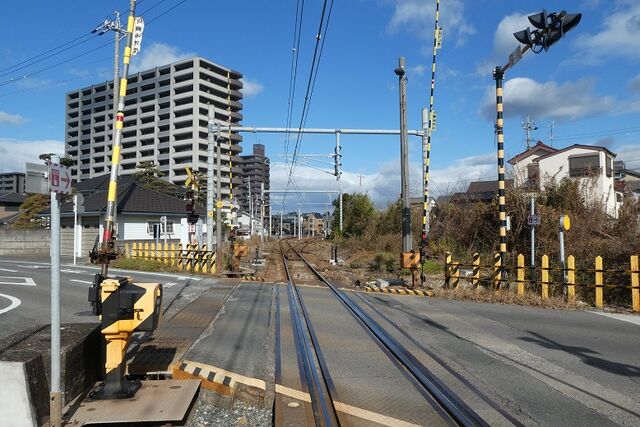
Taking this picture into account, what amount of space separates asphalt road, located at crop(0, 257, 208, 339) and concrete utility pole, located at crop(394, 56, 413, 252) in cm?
714

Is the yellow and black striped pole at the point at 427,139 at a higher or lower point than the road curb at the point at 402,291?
higher

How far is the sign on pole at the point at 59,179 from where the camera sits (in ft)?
13.8

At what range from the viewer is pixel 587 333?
8.85m

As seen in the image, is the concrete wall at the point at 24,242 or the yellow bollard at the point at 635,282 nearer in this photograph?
the yellow bollard at the point at 635,282

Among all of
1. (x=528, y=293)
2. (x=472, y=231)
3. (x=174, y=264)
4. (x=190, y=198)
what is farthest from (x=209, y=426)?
(x=472, y=231)

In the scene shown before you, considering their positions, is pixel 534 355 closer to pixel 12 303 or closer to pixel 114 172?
A: pixel 114 172

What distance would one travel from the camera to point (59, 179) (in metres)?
4.30

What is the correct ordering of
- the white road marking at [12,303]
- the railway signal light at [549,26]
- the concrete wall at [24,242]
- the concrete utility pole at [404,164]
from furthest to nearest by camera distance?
the concrete wall at [24,242] < the concrete utility pole at [404,164] < the white road marking at [12,303] < the railway signal light at [549,26]

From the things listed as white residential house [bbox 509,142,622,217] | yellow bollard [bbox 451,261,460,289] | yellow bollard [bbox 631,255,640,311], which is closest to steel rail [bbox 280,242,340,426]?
yellow bollard [bbox 451,261,460,289]

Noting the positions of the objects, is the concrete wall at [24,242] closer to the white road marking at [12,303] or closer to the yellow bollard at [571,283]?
the white road marking at [12,303]

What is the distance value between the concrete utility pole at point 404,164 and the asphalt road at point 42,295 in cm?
714

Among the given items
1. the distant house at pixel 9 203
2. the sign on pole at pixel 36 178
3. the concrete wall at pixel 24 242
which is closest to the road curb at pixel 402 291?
the sign on pole at pixel 36 178

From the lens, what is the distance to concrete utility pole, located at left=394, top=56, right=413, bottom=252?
1598 cm

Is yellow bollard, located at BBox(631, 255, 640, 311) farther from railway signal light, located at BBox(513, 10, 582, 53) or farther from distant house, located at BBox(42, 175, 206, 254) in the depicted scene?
distant house, located at BBox(42, 175, 206, 254)
